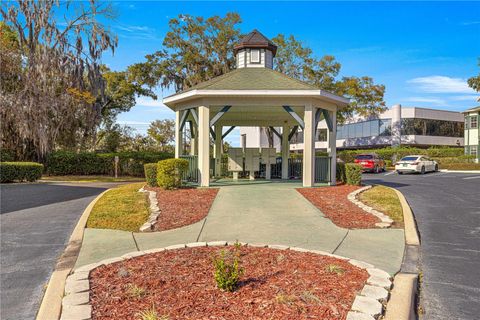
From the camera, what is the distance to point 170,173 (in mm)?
11984

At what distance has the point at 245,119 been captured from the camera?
18.8 m

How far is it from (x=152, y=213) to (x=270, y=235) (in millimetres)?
3292

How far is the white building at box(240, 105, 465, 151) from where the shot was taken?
151ft

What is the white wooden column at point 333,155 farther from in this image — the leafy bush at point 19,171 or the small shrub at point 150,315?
the leafy bush at point 19,171

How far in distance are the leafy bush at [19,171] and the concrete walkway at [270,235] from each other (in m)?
13.7

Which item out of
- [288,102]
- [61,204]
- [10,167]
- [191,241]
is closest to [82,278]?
[191,241]

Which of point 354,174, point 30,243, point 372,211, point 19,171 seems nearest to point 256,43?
point 354,174

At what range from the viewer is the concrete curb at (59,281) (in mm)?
3503

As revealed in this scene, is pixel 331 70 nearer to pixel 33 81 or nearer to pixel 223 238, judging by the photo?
pixel 33 81

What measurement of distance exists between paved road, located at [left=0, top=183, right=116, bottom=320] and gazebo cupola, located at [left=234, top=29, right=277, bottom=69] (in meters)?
9.63

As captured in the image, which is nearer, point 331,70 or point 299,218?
point 299,218

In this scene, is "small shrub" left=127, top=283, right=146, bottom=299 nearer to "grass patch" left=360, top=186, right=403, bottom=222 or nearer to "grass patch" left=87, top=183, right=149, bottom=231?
"grass patch" left=87, top=183, right=149, bottom=231

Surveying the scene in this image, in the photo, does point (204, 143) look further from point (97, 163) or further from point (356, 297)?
point (97, 163)

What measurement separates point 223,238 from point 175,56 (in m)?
26.8
